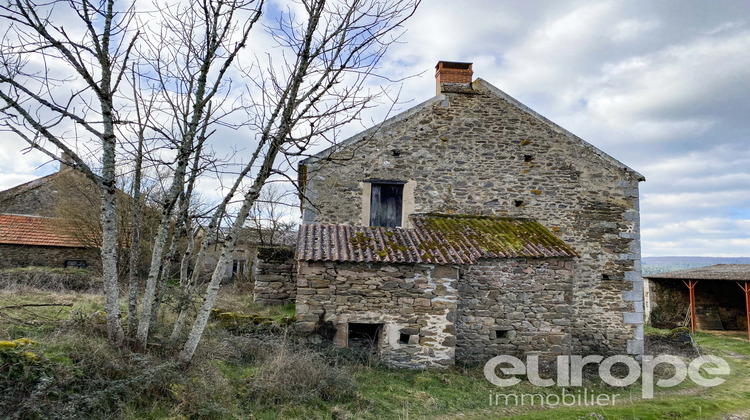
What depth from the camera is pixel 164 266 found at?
5.96 meters

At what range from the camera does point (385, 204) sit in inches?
400

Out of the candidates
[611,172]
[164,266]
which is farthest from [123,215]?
[611,172]

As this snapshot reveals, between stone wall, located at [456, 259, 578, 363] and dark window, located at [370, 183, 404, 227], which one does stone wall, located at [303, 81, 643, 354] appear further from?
stone wall, located at [456, 259, 578, 363]

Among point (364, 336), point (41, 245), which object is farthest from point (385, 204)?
point (41, 245)

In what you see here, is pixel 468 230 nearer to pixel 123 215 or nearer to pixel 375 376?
pixel 375 376

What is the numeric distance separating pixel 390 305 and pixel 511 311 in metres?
2.50

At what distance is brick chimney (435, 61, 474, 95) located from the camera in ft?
35.8

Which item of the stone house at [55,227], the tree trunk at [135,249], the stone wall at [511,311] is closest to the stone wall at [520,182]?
the stone wall at [511,311]

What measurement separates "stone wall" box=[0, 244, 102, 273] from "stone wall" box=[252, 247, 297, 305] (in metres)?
8.05

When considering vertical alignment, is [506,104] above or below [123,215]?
above

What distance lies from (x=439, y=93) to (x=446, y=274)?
552 cm

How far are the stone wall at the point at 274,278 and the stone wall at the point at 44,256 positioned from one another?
805 cm

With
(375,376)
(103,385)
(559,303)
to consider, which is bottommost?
(375,376)

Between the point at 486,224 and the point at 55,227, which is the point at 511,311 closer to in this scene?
the point at 486,224
